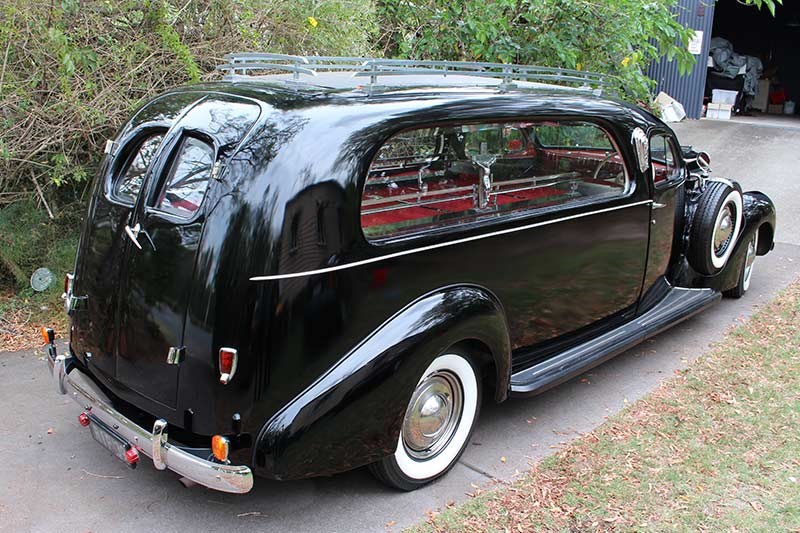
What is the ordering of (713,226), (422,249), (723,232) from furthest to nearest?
(723,232), (713,226), (422,249)

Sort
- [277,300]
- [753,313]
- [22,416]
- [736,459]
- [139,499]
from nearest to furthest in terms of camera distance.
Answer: [277,300] → [139,499] → [736,459] → [22,416] → [753,313]

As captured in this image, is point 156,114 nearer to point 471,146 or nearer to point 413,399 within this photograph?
point 471,146

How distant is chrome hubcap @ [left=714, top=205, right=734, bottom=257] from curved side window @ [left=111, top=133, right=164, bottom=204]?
3.86 meters

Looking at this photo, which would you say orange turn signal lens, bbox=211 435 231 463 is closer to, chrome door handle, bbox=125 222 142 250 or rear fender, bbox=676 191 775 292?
chrome door handle, bbox=125 222 142 250

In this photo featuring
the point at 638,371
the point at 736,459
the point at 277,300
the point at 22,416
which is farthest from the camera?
the point at 638,371

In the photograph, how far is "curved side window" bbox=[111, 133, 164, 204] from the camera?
3.32m

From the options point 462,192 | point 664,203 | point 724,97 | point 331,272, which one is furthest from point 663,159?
point 724,97

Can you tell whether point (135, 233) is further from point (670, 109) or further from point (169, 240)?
point (670, 109)

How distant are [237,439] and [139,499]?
80 cm

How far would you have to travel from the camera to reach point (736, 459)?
3531mm

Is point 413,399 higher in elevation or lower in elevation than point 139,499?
higher

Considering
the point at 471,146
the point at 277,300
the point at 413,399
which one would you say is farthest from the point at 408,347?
the point at 471,146

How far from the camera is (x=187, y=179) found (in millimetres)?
3014

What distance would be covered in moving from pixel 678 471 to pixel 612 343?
98 centimetres
